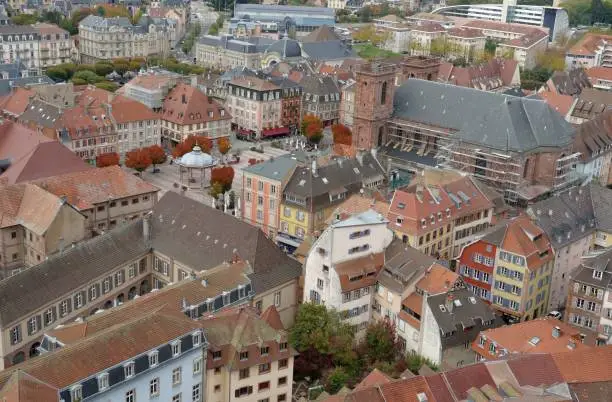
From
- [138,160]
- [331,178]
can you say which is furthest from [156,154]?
[331,178]

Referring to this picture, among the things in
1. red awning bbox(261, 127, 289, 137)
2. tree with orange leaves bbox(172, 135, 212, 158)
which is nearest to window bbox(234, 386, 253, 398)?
tree with orange leaves bbox(172, 135, 212, 158)

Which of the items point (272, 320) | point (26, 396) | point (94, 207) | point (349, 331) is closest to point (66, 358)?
point (26, 396)

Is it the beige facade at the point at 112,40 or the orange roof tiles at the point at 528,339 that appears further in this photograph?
the beige facade at the point at 112,40

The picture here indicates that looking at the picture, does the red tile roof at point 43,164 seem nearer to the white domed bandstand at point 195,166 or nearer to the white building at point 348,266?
the white domed bandstand at point 195,166

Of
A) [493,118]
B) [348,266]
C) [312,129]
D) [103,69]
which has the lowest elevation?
[312,129]

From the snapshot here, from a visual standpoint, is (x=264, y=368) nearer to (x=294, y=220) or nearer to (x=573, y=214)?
(x=294, y=220)

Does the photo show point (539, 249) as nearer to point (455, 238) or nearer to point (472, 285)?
point (472, 285)

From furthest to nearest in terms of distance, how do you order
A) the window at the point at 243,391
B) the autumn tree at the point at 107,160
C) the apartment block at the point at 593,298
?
the autumn tree at the point at 107,160
the apartment block at the point at 593,298
the window at the point at 243,391

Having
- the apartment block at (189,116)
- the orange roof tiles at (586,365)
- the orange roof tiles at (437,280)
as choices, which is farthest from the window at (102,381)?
the apartment block at (189,116)
